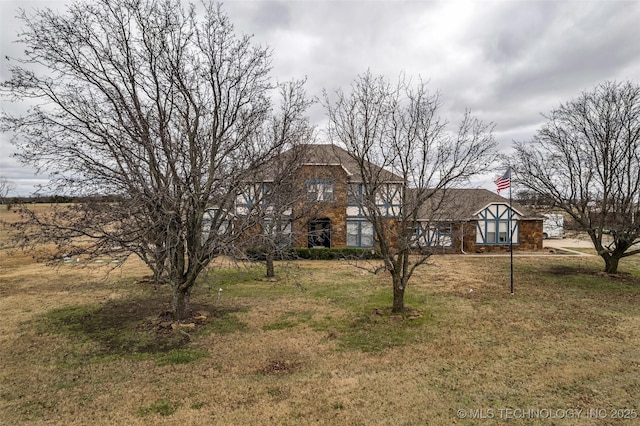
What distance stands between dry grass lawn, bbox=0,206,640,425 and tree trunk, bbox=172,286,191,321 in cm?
56

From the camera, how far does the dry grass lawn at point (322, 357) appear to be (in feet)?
19.0

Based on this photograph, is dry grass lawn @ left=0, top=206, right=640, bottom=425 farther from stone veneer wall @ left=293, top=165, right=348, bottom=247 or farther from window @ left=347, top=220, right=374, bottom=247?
window @ left=347, top=220, right=374, bottom=247

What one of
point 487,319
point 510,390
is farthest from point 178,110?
point 487,319

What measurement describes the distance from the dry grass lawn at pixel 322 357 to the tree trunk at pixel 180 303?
1.82ft

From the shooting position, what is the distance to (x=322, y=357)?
795 cm

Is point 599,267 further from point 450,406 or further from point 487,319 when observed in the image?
point 450,406

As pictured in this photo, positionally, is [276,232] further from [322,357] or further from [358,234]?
[358,234]

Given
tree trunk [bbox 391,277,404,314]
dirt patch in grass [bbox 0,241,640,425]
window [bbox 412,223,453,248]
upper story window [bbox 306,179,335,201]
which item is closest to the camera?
dirt patch in grass [bbox 0,241,640,425]

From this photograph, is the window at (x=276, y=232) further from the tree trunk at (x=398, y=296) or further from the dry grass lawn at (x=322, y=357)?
the tree trunk at (x=398, y=296)

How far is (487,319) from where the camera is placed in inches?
420

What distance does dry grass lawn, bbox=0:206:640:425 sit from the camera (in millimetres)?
5805

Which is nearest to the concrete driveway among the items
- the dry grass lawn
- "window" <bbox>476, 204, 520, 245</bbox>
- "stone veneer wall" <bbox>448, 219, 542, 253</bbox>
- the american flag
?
"stone veneer wall" <bbox>448, 219, 542, 253</bbox>

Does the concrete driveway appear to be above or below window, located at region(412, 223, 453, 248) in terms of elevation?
below

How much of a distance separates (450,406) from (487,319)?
18.4 feet
